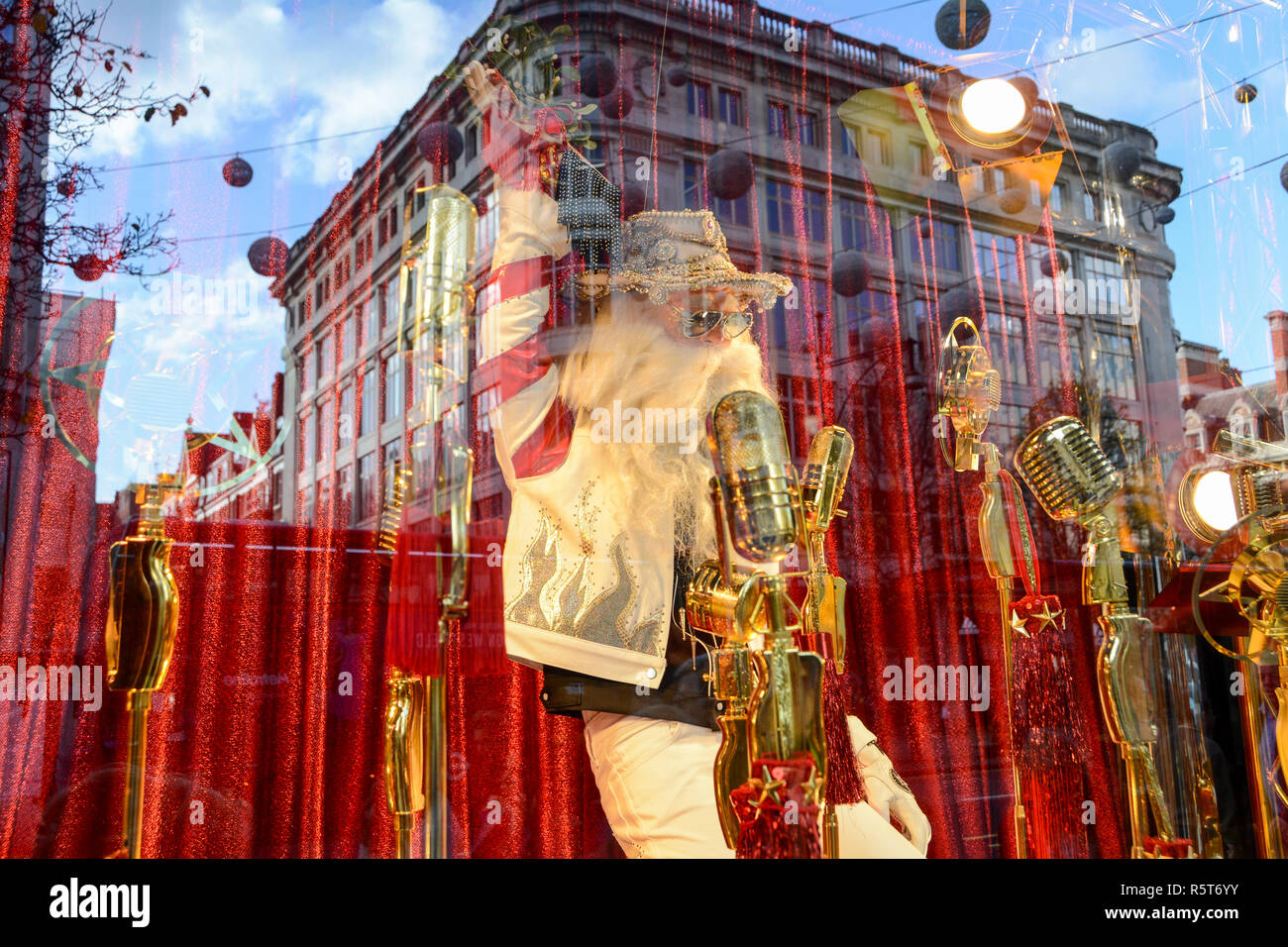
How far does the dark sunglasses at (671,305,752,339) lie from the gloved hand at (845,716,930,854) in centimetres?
90

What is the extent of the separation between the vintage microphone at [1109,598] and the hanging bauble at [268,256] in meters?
1.89

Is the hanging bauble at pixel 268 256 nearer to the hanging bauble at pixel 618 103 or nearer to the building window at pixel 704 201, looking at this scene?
the hanging bauble at pixel 618 103

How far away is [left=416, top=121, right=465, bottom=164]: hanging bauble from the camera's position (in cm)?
257

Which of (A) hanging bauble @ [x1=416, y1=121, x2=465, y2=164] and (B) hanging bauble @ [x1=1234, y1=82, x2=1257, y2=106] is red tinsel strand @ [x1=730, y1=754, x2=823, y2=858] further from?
(B) hanging bauble @ [x1=1234, y1=82, x2=1257, y2=106]

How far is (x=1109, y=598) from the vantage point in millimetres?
2174

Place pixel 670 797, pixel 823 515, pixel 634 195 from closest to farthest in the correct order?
pixel 670 797, pixel 823 515, pixel 634 195

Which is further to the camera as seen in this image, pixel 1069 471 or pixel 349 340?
pixel 349 340

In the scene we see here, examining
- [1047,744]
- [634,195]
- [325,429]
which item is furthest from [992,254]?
[325,429]

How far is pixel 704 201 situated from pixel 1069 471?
1429 millimetres

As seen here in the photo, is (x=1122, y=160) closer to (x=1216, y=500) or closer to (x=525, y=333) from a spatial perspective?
(x=1216, y=500)

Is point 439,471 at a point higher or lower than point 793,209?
lower

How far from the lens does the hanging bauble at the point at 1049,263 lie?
3.56 m

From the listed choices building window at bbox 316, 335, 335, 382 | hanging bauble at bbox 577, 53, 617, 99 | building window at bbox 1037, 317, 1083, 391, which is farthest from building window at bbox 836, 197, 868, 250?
building window at bbox 316, 335, 335, 382
